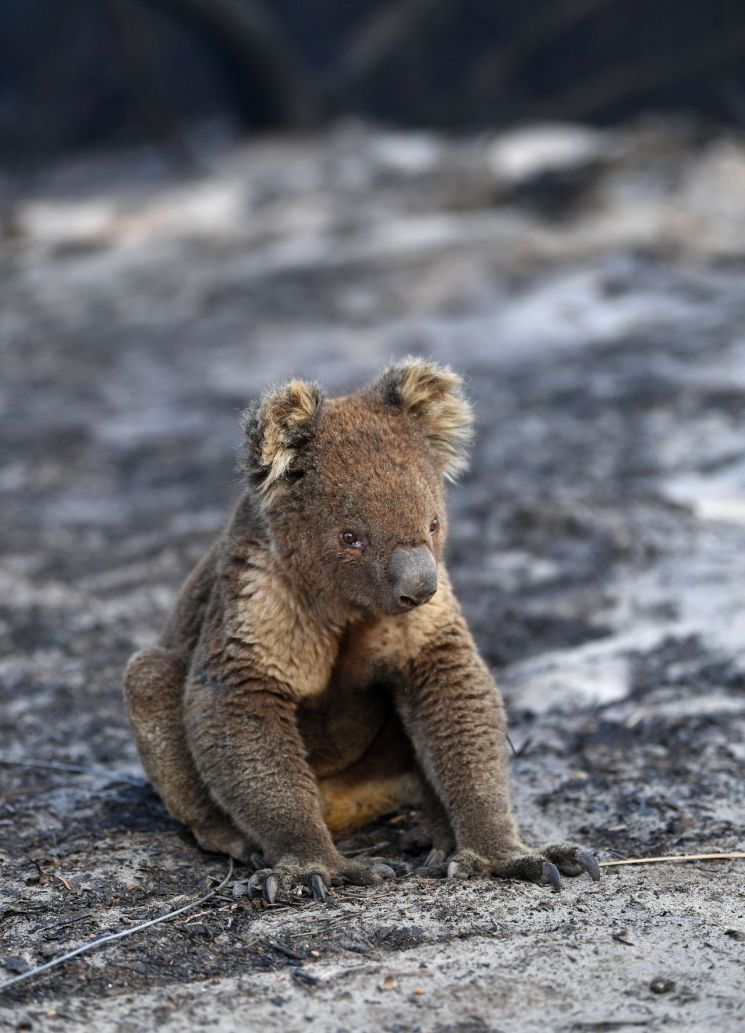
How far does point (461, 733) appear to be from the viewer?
4.21 m

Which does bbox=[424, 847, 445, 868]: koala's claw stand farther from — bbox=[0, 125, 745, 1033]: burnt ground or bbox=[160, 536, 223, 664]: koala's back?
bbox=[160, 536, 223, 664]: koala's back

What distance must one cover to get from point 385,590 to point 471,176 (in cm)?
1130

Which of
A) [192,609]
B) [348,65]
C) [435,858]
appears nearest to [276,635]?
[192,609]

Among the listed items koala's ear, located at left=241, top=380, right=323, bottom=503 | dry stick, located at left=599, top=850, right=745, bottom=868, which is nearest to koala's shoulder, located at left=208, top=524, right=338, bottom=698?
koala's ear, located at left=241, top=380, right=323, bottom=503

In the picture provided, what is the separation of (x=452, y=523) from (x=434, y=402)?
3875 millimetres

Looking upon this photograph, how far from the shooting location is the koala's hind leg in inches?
175

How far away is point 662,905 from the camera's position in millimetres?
3857

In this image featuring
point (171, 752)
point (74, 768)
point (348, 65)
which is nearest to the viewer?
point (171, 752)

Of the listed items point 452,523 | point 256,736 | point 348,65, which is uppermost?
point 348,65

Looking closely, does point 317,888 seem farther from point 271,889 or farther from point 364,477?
point 364,477

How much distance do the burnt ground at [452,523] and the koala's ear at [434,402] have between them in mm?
1297

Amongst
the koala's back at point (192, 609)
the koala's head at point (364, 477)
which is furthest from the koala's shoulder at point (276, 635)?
the koala's back at point (192, 609)

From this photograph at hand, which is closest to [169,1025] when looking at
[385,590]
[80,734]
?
[385,590]

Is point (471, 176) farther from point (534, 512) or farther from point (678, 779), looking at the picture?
point (678, 779)
